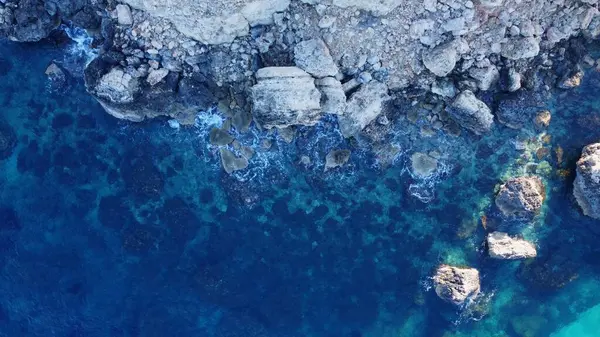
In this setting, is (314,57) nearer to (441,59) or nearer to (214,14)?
(214,14)

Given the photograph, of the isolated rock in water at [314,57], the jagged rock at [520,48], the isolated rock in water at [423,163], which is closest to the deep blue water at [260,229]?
the isolated rock in water at [423,163]

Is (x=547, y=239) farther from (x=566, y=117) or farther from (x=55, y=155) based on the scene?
(x=55, y=155)

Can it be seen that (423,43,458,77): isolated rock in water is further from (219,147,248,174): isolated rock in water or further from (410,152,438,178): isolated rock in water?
(219,147,248,174): isolated rock in water

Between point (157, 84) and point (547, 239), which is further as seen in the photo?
point (547, 239)

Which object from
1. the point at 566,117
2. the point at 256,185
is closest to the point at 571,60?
the point at 566,117

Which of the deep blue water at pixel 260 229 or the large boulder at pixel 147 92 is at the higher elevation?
the large boulder at pixel 147 92

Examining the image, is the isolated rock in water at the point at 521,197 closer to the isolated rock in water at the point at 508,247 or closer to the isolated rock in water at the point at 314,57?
the isolated rock in water at the point at 508,247
